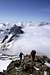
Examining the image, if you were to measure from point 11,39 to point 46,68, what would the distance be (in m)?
147

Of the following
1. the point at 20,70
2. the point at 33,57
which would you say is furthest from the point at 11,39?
the point at 20,70

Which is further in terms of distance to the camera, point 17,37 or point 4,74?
point 17,37

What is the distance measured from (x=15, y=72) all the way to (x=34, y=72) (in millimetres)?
4537

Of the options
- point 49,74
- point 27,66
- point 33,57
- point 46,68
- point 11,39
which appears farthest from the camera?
point 11,39

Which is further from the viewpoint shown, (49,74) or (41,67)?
(41,67)

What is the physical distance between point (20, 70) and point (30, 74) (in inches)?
127

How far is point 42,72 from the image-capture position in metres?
37.3

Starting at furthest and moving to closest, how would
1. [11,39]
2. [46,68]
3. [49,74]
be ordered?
[11,39], [46,68], [49,74]

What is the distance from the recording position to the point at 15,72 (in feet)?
132

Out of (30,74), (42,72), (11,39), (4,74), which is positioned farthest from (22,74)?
(11,39)

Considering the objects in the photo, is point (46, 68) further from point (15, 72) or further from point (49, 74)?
point (15, 72)

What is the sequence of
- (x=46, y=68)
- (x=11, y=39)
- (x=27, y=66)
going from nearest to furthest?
(x=46, y=68) → (x=27, y=66) → (x=11, y=39)

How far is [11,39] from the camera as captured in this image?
18488 centimetres

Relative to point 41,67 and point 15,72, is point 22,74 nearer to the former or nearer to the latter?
point 15,72
